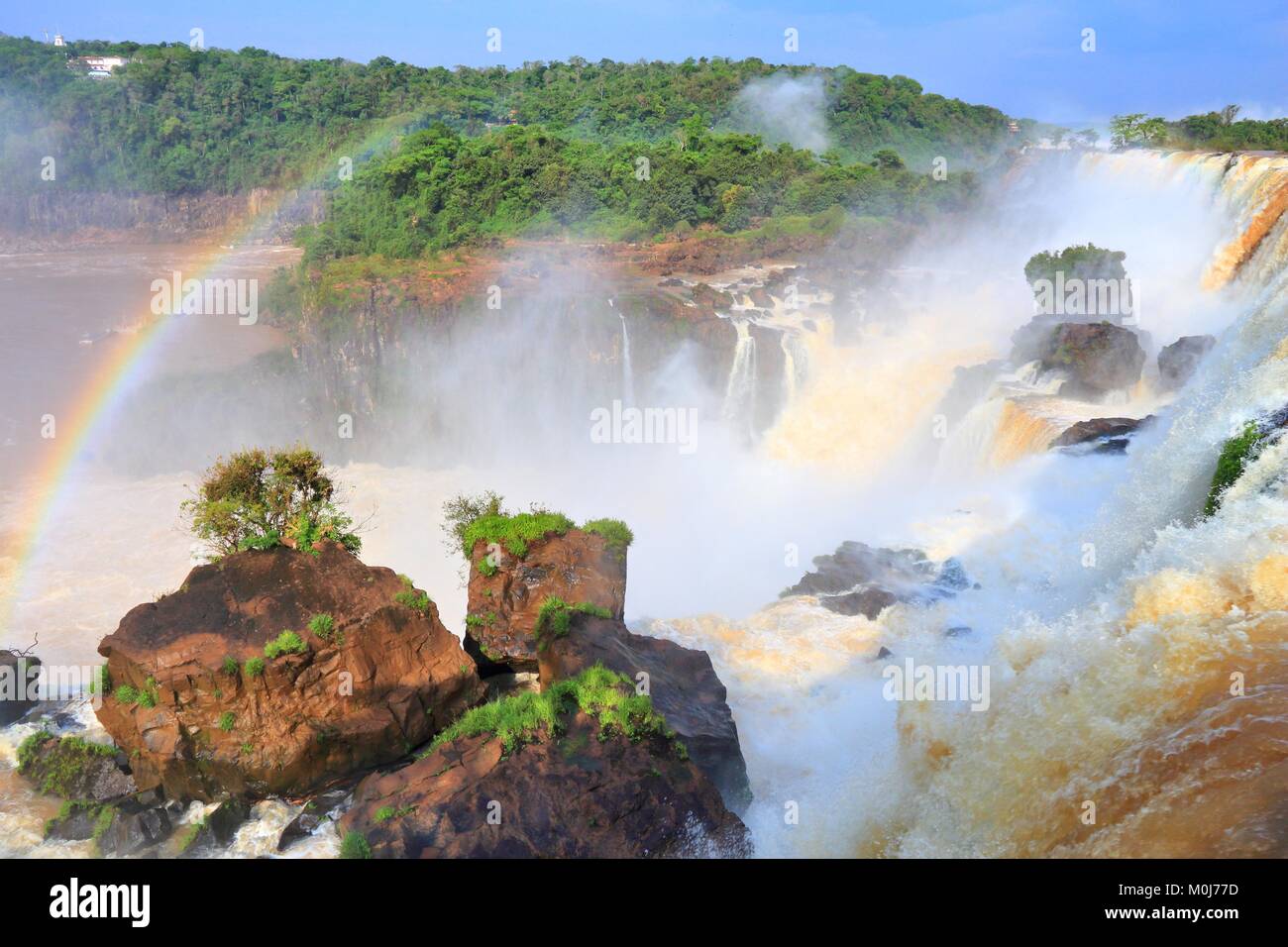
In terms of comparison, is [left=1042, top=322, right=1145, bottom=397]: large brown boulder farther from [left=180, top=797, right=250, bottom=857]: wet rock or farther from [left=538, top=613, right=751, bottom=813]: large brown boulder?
[left=180, top=797, right=250, bottom=857]: wet rock

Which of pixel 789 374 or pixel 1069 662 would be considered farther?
pixel 789 374

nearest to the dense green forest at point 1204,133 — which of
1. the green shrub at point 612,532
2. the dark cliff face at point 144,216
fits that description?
the green shrub at point 612,532

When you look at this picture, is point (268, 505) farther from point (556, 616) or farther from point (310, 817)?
point (310, 817)

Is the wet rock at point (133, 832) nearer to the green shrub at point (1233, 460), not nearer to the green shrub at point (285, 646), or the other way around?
the green shrub at point (285, 646)

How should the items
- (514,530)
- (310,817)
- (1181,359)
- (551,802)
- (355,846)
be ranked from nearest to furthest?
(355,846) < (551,802) < (310,817) < (514,530) < (1181,359)

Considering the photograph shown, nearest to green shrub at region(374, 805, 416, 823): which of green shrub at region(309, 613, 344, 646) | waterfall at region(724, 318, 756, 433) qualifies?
green shrub at region(309, 613, 344, 646)

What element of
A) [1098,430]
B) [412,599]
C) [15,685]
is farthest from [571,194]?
[412,599]
